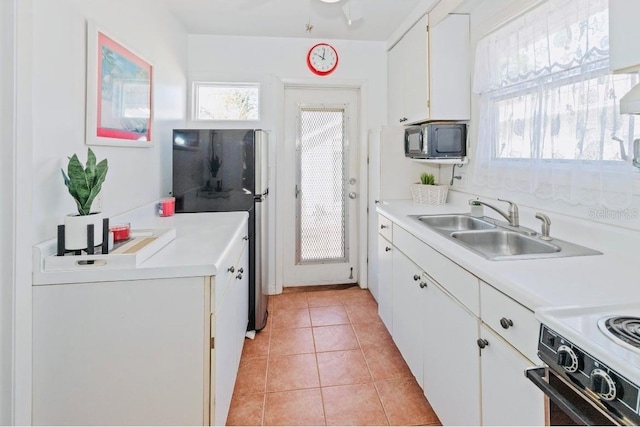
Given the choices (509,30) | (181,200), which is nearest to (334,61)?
(509,30)

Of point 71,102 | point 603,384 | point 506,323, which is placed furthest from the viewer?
point 71,102

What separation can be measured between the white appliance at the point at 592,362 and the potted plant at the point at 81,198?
146cm

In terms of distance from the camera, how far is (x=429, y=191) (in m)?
2.87

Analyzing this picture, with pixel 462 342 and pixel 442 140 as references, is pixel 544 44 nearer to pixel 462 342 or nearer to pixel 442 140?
pixel 442 140

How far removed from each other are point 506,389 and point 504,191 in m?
1.36

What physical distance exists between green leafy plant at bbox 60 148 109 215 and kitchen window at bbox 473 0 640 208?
6.64 feet

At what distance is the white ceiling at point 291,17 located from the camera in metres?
2.70

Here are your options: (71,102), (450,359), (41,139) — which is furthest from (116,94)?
(450,359)

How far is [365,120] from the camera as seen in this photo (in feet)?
11.7

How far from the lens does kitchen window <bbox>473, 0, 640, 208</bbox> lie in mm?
1435

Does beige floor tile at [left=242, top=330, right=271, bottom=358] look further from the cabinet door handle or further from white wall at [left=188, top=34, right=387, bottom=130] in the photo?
white wall at [left=188, top=34, right=387, bottom=130]

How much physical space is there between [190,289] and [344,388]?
1210mm

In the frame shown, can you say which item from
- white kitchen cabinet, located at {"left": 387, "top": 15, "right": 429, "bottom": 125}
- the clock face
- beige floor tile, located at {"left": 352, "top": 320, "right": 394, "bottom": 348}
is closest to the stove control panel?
beige floor tile, located at {"left": 352, "top": 320, "right": 394, "bottom": 348}

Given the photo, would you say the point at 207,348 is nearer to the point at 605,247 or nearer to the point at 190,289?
the point at 190,289
